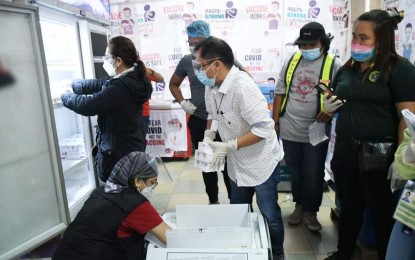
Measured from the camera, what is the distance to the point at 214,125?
6.15 ft

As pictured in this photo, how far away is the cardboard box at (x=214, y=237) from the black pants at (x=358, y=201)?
25.4 inches

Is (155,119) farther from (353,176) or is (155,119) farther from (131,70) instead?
(353,176)

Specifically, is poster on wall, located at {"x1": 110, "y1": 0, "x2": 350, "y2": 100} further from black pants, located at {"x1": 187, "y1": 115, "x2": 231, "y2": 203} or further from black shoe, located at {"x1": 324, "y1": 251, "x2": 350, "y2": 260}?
black shoe, located at {"x1": 324, "y1": 251, "x2": 350, "y2": 260}

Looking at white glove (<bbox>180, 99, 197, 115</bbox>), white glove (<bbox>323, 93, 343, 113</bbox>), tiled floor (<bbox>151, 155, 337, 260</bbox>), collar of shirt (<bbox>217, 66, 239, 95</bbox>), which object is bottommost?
tiled floor (<bbox>151, 155, 337, 260</bbox>)

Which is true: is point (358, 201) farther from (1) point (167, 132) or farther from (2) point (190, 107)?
(1) point (167, 132)

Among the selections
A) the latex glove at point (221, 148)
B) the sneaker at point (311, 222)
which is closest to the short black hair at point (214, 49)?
the latex glove at point (221, 148)

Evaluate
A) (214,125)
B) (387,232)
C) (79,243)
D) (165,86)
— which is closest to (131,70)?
(214,125)

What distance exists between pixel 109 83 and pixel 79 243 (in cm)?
99

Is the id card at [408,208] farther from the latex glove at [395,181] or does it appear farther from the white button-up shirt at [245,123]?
the white button-up shirt at [245,123]

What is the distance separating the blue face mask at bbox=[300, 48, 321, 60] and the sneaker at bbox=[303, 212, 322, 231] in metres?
1.23

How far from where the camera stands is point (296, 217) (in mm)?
2619

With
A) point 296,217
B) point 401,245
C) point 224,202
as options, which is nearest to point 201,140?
point 224,202

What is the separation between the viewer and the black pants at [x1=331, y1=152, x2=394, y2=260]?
5.49 feet

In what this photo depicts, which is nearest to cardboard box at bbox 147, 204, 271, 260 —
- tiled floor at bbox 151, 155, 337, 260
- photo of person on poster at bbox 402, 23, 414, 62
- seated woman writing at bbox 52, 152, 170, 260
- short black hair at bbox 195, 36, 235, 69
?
seated woman writing at bbox 52, 152, 170, 260
